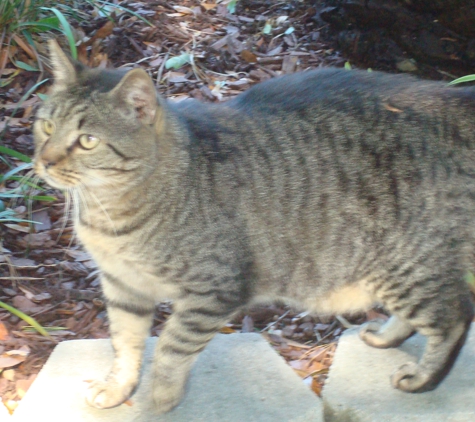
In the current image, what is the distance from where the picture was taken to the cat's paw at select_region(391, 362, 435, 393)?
2803 mm

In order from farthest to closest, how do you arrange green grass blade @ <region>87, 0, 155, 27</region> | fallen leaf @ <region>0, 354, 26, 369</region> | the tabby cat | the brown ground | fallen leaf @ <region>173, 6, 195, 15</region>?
fallen leaf @ <region>173, 6, 195, 15</region>
green grass blade @ <region>87, 0, 155, 27</region>
the brown ground
fallen leaf @ <region>0, 354, 26, 369</region>
the tabby cat

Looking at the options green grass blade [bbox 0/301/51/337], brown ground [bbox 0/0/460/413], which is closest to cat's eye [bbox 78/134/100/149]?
brown ground [bbox 0/0/460/413]

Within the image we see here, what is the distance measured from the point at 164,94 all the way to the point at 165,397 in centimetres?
257

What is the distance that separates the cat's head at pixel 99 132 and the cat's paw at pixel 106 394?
2.83 ft

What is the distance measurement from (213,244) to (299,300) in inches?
24.4

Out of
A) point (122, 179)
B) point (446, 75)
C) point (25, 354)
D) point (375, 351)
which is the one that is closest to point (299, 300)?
point (375, 351)

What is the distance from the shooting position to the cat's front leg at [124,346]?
2713mm

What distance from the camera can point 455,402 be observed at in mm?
2727

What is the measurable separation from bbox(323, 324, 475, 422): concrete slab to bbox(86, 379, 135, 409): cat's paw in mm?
864

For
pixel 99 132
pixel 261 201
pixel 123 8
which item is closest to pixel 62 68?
pixel 99 132

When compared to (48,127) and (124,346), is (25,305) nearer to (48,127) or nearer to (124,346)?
(124,346)

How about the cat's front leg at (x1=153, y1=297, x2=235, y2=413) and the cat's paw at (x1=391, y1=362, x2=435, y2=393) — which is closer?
the cat's front leg at (x1=153, y1=297, x2=235, y2=413)

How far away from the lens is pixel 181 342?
8.55 ft

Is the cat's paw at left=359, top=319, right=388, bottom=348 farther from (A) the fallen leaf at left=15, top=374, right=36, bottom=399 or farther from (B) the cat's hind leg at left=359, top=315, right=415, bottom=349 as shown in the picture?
(A) the fallen leaf at left=15, top=374, right=36, bottom=399
